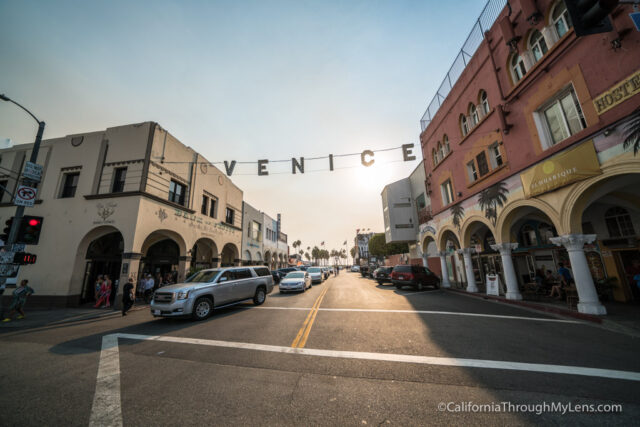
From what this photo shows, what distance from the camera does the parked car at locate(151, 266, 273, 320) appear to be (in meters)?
8.10

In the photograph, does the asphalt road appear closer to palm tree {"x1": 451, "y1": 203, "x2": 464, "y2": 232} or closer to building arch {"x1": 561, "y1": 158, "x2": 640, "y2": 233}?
building arch {"x1": 561, "y1": 158, "x2": 640, "y2": 233}

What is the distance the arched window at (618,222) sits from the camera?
9914 mm

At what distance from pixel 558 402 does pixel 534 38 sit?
13.4 m

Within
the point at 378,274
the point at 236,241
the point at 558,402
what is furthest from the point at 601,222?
the point at 236,241

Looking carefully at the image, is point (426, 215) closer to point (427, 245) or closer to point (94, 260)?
point (427, 245)

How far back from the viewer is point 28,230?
27.5 ft

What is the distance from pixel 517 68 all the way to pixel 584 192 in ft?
22.6

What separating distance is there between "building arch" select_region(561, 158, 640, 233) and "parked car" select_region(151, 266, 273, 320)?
1299 cm

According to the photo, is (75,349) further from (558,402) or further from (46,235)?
(46,235)

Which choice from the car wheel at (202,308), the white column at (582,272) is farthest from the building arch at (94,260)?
the white column at (582,272)

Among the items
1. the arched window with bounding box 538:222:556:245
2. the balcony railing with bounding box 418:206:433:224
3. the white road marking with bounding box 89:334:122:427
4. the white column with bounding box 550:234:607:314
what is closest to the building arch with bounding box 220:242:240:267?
the white road marking with bounding box 89:334:122:427

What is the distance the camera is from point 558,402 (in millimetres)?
3123

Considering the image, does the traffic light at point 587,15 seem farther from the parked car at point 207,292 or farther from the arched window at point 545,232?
the arched window at point 545,232

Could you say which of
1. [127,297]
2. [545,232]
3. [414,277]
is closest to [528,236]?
[545,232]
